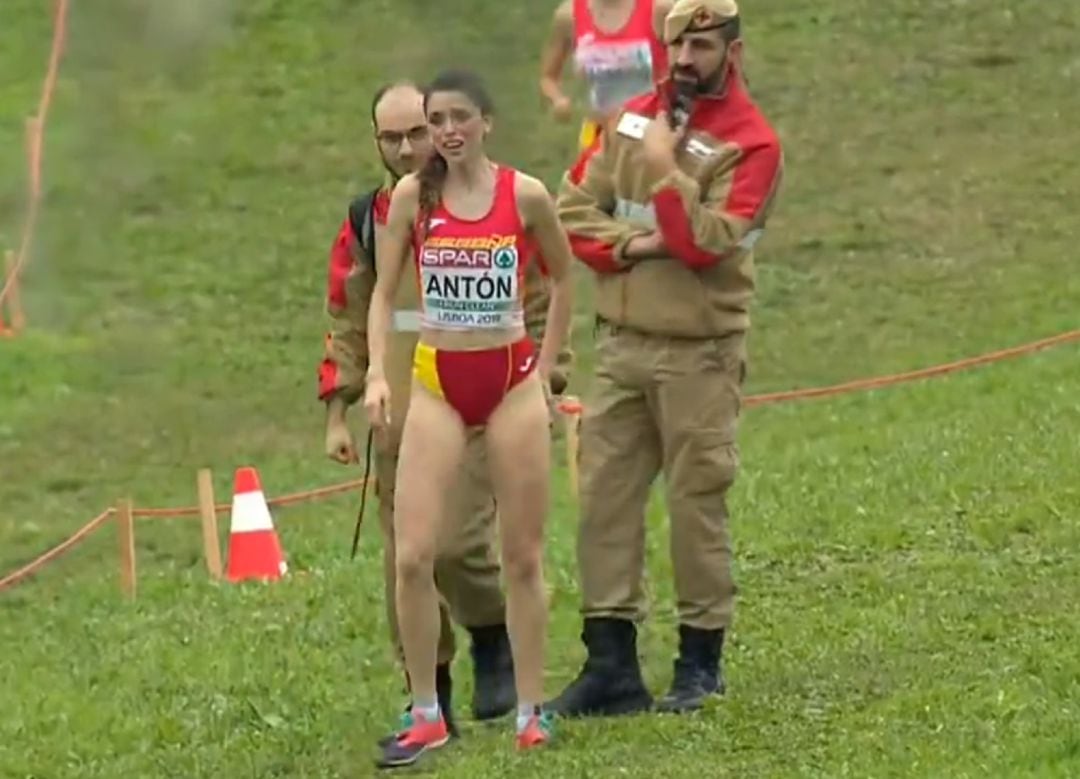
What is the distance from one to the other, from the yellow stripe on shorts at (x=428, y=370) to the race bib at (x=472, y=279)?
0.26 ft

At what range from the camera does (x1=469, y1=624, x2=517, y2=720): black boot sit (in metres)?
7.99

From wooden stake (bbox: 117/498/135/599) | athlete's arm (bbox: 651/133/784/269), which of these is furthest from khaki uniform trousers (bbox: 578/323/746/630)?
wooden stake (bbox: 117/498/135/599)

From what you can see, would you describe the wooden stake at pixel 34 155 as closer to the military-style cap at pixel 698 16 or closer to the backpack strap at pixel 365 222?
the backpack strap at pixel 365 222

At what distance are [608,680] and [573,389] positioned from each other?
791 cm

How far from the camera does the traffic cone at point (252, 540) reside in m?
11.9

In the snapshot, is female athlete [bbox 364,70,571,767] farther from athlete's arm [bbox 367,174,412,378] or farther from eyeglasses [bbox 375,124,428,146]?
eyeglasses [bbox 375,124,428,146]

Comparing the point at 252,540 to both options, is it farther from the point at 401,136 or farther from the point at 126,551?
the point at 401,136

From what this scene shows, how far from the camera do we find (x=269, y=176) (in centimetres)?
1576

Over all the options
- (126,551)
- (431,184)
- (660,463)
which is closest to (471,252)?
(431,184)

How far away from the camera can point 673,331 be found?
24.7 ft

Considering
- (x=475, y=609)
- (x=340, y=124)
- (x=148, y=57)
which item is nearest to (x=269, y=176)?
(x=340, y=124)

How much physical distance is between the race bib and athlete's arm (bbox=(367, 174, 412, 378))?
8cm

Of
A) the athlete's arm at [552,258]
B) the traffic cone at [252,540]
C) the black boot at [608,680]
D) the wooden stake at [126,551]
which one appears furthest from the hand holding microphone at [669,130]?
the traffic cone at [252,540]

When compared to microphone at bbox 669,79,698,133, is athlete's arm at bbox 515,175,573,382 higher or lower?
lower
